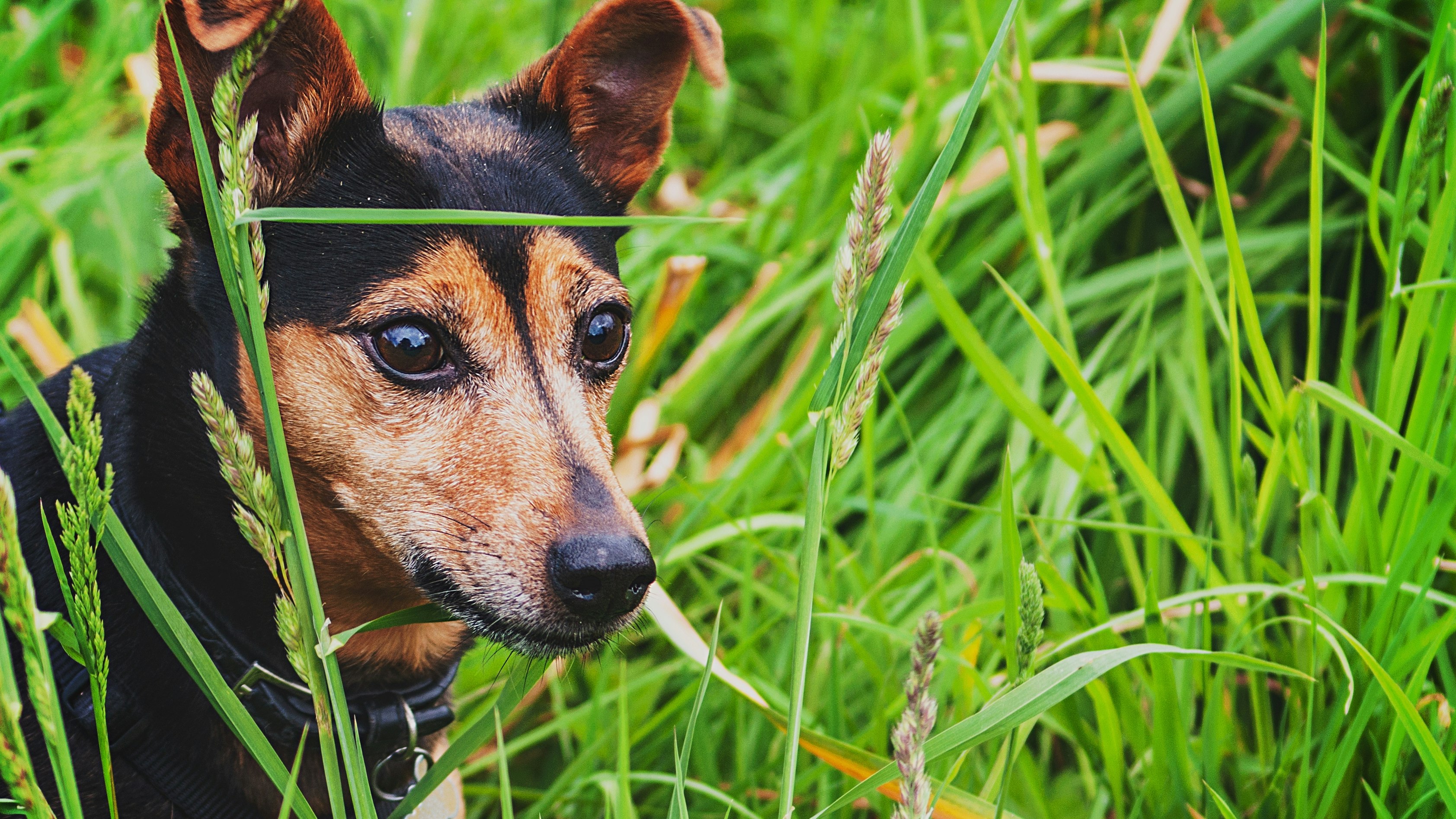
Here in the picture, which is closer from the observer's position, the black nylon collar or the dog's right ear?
the dog's right ear

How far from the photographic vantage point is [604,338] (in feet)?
6.06

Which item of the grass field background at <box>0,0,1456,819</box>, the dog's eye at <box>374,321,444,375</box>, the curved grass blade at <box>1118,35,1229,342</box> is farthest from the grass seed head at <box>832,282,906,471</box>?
the curved grass blade at <box>1118,35,1229,342</box>

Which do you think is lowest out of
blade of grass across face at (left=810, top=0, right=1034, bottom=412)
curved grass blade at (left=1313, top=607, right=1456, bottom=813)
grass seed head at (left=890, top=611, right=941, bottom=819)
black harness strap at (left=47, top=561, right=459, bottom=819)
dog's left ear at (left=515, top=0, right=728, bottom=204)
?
curved grass blade at (left=1313, top=607, right=1456, bottom=813)

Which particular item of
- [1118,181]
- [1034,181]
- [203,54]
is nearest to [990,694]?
[1034,181]

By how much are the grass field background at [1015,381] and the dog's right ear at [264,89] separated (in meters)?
0.36

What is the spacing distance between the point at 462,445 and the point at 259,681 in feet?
1.42

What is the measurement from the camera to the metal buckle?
1510 millimetres

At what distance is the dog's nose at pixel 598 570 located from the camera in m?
1.45

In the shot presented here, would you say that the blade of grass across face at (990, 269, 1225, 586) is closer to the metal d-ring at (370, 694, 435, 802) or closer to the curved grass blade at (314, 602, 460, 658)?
the curved grass blade at (314, 602, 460, 658)

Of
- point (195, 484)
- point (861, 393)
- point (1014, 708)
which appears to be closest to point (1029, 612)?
point (1014, 708)

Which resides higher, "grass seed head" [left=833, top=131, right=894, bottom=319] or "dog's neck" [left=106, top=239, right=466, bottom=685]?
"grass seed head" [left=833, top=131, right=894, bottom=319]

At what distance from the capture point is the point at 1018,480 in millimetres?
2480

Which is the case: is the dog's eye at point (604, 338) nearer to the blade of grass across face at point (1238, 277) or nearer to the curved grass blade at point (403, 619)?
the curved grass blade at point (403, 619)

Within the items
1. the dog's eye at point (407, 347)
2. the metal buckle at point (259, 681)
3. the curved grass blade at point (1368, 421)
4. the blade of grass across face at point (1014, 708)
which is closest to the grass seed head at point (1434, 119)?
the curved grass blade at point (1368, 421)
